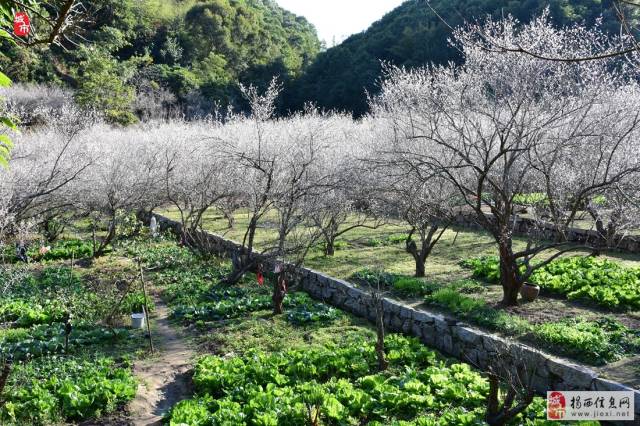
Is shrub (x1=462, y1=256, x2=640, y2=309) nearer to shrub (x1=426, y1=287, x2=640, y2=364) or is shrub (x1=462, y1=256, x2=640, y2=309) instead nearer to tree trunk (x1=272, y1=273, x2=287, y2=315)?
shrub (x1=426, y1=287, x2=640, y2=364)

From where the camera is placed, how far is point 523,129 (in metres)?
8.09

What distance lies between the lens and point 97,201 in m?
16.2

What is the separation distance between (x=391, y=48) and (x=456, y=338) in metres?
32.1

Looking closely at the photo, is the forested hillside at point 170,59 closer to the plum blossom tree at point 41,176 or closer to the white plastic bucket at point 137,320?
the plum blossom tree at point 41,176

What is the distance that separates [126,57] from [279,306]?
127 feet

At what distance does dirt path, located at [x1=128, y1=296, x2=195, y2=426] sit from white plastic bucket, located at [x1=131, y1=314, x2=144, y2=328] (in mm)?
248

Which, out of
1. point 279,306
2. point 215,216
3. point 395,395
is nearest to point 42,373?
point 279,306

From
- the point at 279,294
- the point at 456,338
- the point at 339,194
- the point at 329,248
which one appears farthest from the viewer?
the point at 329,248

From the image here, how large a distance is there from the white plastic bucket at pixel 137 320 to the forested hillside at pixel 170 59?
23.0m

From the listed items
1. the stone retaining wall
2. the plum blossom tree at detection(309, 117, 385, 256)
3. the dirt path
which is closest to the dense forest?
the plum blossom tree at detection(309, 117, 385, 256)

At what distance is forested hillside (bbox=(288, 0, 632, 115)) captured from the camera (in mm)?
29688

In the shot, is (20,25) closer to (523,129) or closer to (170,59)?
(523,129)

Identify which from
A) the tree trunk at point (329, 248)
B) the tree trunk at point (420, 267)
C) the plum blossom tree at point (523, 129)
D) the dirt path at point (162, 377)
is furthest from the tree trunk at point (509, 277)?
the tree trunk at point (329, 248)

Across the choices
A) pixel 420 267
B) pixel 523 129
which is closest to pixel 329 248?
pixel 420 267
